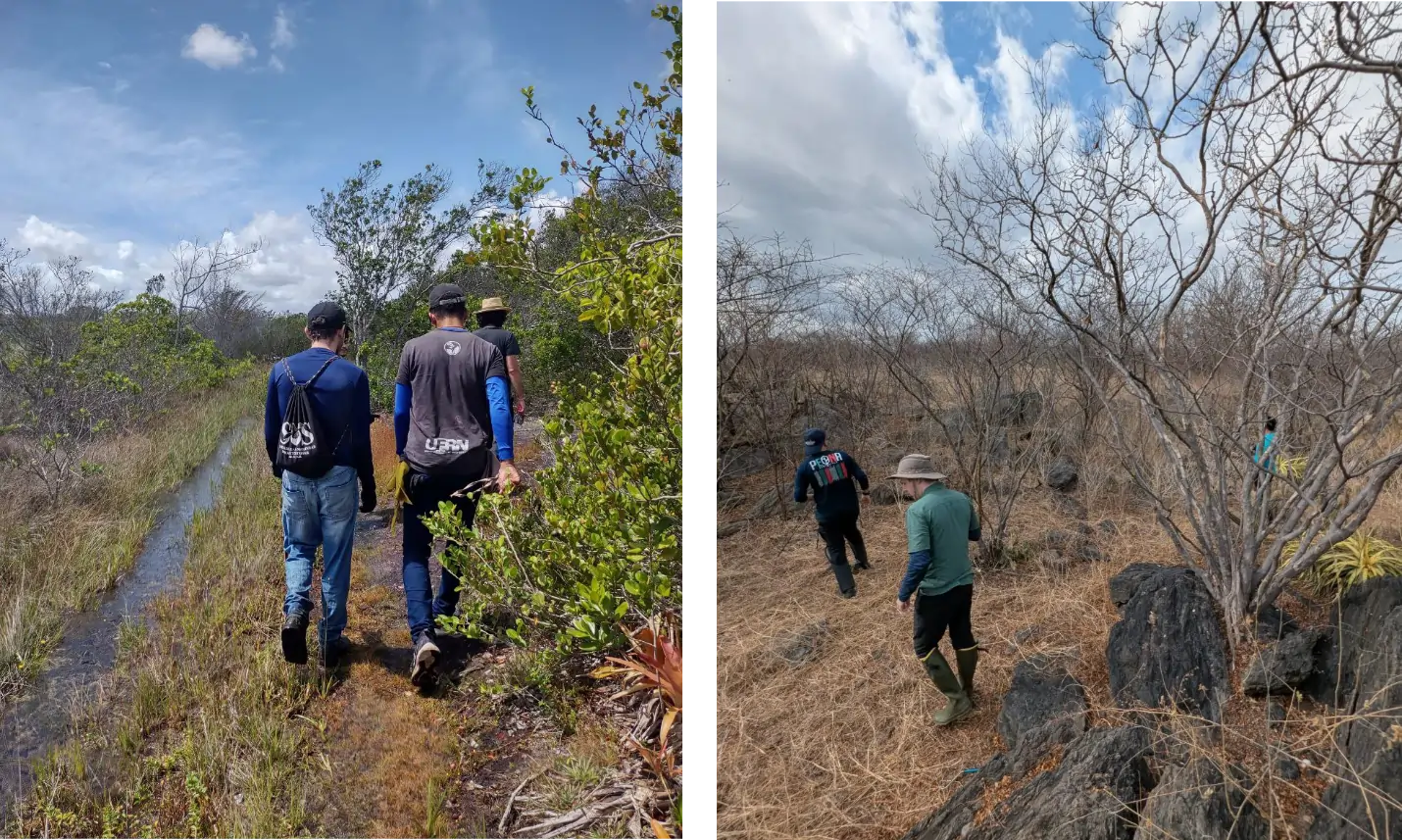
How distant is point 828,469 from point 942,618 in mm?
1516

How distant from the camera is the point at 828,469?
4441mm

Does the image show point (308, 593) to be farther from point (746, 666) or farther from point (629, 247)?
point (746, 666)

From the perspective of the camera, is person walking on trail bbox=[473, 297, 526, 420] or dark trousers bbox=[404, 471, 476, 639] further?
person walking on trail bbox=[473, 297, 526, 420]

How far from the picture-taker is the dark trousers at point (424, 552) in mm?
946

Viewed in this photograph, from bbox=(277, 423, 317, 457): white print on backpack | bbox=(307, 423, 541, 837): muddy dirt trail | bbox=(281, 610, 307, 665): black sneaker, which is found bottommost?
bbox=(307, 423, 541, 837): muddy dirt trail

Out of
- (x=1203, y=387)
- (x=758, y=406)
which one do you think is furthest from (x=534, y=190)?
(x=758, y=406)

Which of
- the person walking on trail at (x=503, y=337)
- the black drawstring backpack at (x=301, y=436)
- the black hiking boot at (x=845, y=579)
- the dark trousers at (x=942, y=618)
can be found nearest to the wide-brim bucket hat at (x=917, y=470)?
the dark trousers at (x=942, y=618)

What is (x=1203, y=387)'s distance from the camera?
10.3 feet

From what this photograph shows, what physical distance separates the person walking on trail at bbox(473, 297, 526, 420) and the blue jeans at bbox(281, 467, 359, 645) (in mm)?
281

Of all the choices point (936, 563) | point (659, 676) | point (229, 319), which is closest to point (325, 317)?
point (229, 319)

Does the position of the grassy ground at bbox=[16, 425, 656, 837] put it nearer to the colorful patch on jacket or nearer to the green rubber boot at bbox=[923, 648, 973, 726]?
the green rubber boot at bbox=[923, 648, 973, 726]

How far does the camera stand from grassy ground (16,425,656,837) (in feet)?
2.34

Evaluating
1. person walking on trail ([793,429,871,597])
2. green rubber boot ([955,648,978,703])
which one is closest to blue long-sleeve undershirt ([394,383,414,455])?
green rubber boot ([955,648,978,703])

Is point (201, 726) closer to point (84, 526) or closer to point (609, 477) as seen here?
point (84, 526)
